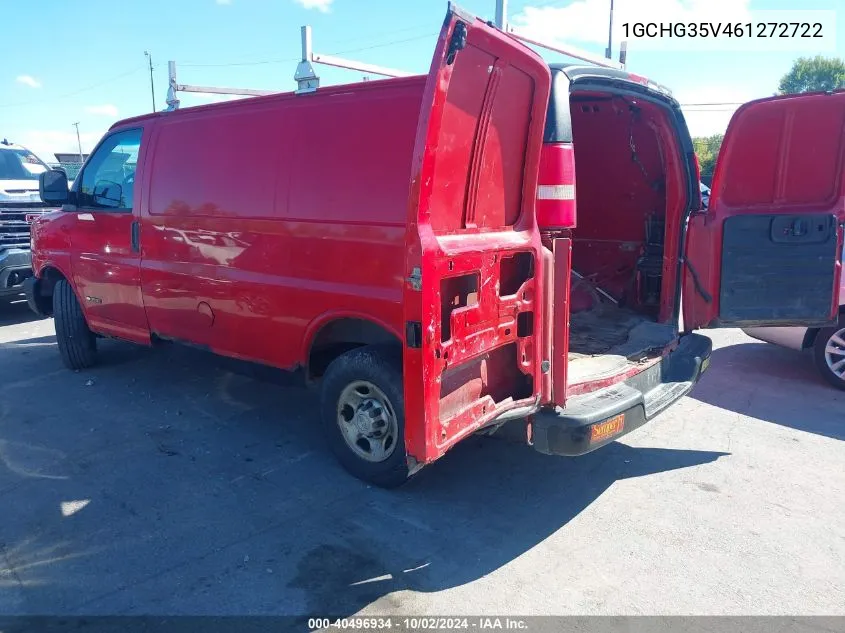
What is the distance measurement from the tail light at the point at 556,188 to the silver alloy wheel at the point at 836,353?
12.6 feet

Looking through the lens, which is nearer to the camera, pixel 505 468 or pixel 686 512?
pixel 686 512

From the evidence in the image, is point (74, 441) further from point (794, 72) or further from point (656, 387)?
point (794, 72)

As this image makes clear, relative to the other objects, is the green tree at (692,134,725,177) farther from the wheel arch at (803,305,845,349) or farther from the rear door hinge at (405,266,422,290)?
the rear door hinge at (405,266,422,290)

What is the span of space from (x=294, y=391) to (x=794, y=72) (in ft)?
195

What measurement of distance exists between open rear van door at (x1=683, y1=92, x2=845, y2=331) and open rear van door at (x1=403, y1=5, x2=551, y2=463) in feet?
6.45

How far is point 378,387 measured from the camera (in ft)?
12.3

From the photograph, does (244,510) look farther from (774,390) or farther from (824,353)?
(824,353)

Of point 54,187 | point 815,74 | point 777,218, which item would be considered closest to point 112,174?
point 54,187

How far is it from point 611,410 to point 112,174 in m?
4.63

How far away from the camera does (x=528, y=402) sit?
11.4ft

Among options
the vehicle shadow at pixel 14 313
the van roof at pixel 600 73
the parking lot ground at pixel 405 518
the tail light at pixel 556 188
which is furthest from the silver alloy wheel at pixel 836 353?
the vehicle shadow at pixel 14 313

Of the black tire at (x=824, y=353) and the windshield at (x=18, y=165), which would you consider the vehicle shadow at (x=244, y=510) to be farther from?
the windshield at (x=18, y=165)

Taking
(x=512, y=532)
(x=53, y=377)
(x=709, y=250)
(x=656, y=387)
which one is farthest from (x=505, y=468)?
(x=53, y=377)

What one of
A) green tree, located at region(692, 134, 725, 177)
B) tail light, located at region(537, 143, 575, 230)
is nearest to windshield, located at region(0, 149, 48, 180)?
tail light, located at region(537, 143, 575, 230)
